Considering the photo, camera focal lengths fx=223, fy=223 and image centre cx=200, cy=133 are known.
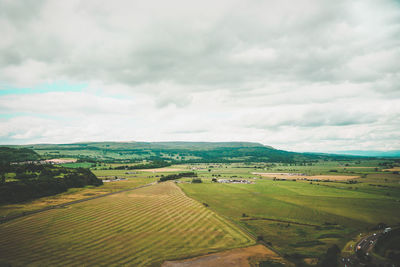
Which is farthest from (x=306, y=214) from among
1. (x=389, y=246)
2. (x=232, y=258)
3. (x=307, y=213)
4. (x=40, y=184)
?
(x=40, y=184)

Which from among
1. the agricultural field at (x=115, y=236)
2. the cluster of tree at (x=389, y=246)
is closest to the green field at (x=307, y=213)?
the cluster of tree at (x=389, y=246)

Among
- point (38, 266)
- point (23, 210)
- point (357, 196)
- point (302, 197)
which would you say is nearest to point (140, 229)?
point (38, 266)

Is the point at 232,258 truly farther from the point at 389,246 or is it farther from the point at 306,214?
the point at 306,214

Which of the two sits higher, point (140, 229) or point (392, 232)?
point (392, 232)

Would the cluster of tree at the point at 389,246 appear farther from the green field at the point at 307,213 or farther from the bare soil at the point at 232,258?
the bare soil at the point at 232,258

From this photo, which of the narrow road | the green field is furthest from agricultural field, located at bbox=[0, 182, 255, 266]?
the narrow road

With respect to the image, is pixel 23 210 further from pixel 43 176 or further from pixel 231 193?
pixel 231 193

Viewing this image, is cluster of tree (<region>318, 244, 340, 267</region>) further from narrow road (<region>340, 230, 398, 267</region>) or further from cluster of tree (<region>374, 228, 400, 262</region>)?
cluster of tree (<region>374, 228, 400, 262</region>)
